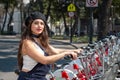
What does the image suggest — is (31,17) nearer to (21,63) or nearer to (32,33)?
(32,33)

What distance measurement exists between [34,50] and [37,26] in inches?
8.9

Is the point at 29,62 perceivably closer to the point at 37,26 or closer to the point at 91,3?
the point at 37,26

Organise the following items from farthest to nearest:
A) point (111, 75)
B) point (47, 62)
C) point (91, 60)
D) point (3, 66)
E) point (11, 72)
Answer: point (3, 66) → point (11, 72) → point (91, 60) → point (111, 75) → point (47, 62)

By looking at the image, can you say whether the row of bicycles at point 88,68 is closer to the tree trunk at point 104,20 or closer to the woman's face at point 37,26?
the woman's face at point 37,26

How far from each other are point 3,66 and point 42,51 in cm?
1196

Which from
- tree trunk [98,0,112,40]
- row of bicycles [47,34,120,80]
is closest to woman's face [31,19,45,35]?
row of bicycles [47,34,120,80]

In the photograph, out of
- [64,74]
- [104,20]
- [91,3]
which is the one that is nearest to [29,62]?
[64,74]

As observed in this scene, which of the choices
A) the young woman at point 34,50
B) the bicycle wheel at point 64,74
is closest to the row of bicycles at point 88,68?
the bicycle wheel at point 64,74

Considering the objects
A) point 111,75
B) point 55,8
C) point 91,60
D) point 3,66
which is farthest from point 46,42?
point 55,8

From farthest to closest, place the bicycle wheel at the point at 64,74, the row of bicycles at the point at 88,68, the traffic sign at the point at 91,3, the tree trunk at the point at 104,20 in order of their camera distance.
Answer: the tree trunk at the point at 104,20
the traffic sign at the point at 91,3
the row of bicycles at the point at 88,68
the bicycle wheel at the point at 64,74

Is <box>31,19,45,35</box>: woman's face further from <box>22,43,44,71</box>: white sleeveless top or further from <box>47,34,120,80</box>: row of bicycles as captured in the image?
<box>47,34,120,80</box>: row of bicycles

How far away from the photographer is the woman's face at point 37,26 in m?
3.88

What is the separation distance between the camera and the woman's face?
388 centimetres

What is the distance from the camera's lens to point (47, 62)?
3.81 meters
